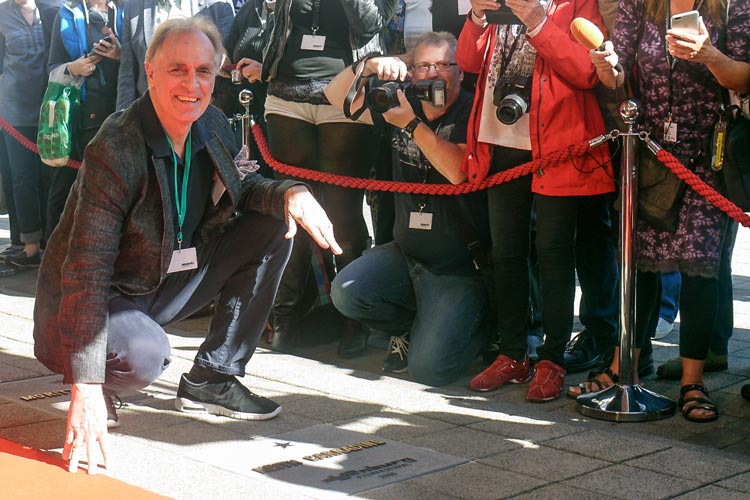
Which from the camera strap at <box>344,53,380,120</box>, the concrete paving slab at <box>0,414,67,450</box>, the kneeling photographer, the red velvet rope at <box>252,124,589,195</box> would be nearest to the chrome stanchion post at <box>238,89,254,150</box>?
the red velvet rope at <box>252,124,589,195</box>

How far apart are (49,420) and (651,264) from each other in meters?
2.44

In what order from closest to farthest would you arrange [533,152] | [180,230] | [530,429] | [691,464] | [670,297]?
[691,464] < [180,230] < [530,429] < [533,152] < [670,297]

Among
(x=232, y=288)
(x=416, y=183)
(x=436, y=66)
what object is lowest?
(x=232, y=288)

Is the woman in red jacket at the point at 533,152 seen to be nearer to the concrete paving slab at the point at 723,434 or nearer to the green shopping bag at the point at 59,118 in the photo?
the concrete paving slab at the point at 723,434

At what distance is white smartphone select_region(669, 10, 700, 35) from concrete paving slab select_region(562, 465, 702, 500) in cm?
159

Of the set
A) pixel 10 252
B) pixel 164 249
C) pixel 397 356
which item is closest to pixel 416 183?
pixel 397 356

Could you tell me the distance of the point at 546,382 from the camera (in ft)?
15.4

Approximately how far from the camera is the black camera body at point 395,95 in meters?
4.95

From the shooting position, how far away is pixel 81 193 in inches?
148

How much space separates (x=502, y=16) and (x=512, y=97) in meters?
0.34

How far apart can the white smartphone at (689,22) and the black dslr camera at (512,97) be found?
77 centimetres

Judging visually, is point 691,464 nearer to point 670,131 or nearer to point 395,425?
point 395,425

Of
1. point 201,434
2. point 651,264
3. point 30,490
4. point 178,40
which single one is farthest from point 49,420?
point 651,264

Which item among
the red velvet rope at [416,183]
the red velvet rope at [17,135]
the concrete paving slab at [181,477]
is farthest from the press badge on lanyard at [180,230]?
the red velvet rope at [17,135]
